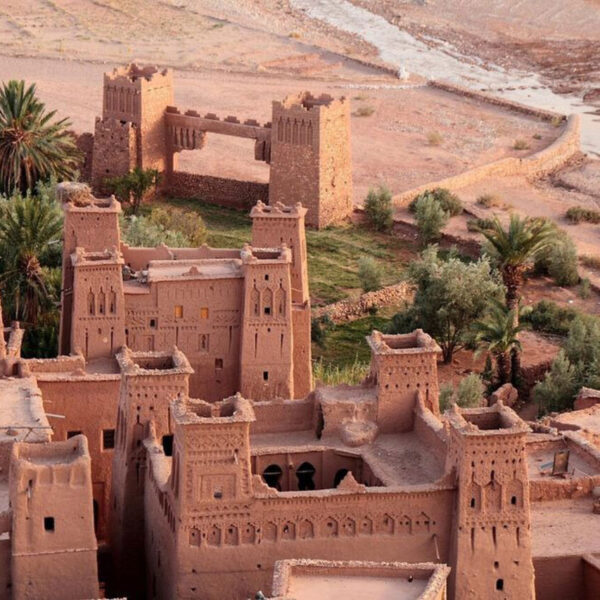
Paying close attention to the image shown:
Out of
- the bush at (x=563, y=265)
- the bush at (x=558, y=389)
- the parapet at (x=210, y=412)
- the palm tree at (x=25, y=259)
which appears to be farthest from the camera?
the bush at (x=563, y=265)

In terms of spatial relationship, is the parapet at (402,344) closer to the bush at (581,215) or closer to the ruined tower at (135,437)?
the ruined tower at (135,437)

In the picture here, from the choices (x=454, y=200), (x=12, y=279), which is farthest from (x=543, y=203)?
(x=12, y=279)

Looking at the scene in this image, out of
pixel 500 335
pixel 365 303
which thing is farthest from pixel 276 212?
pixel 365 303

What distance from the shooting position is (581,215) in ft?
246

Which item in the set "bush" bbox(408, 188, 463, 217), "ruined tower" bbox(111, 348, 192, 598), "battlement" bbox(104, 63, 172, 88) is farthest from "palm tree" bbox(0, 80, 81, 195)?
"ruined tower" bbox(111, 348, 192, 598)

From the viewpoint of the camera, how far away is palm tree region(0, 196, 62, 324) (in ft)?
174

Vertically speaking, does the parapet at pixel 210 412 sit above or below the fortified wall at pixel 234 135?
below

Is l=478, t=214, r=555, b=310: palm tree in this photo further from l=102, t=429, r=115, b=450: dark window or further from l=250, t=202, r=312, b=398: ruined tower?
l=102, t=429, r=115, b=450: dark window

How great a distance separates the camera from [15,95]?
6494 centimetres

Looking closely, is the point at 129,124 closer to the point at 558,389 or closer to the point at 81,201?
the point at 81,201

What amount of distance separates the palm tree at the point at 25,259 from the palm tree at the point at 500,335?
11.5 meters

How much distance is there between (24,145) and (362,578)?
31.9 metres

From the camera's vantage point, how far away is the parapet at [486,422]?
124 feet

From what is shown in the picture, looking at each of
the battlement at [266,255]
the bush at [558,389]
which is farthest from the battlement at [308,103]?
the battlement at [266,255]
